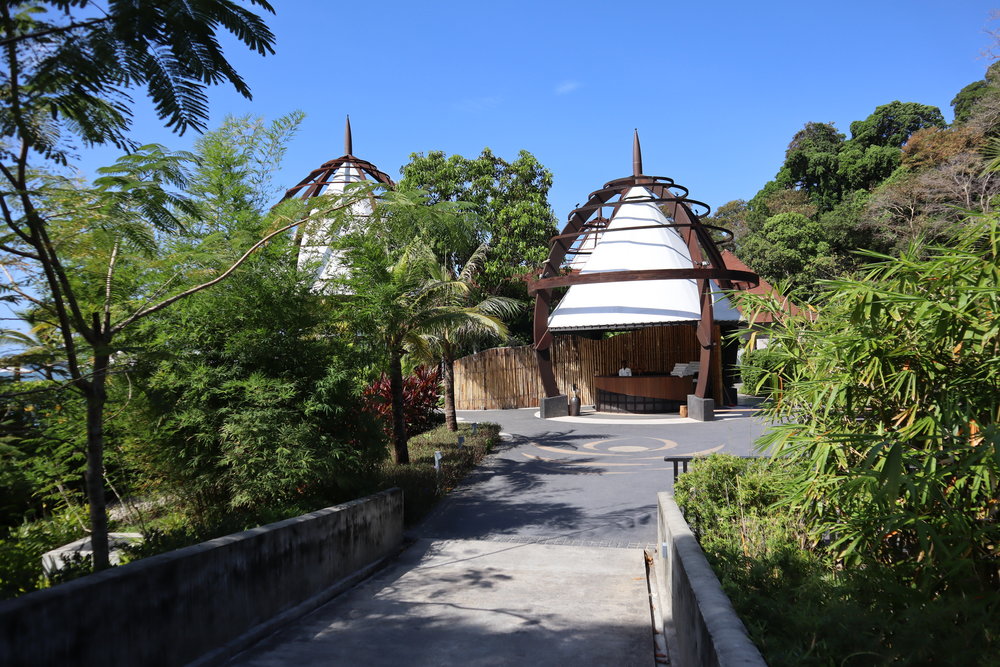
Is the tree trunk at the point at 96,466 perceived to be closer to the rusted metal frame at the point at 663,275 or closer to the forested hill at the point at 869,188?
the rusted metal frame at the point at 663,275

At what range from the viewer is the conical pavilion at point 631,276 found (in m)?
19.4

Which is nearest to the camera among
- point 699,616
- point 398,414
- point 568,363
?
point 699,616

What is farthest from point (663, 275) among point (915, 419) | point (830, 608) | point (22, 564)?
point (22, 564)

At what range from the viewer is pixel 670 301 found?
20.4 m

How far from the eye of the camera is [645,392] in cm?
2206

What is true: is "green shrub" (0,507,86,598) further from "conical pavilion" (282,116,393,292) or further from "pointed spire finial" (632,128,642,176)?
"pointed spire finial" (632,128,642,176)

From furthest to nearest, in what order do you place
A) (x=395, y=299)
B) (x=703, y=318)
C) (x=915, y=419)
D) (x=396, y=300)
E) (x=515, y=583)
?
(x=703, y=318) → (x=396, y=300) → (x=395, y=299) → (x=515, y=583) → (x=915, y=419)

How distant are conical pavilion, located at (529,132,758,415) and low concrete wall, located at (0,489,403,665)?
1390 cm

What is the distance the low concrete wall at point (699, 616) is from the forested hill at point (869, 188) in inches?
623

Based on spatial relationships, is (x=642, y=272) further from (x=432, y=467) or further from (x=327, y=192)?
(x=327, y=192)

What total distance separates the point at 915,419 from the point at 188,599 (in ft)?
15.3

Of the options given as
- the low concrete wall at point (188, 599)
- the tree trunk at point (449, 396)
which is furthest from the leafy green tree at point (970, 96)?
the low concrete wall at point (188, 599)

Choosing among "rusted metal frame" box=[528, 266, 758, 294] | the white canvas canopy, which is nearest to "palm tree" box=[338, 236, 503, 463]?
"rusted metal frame" box=[528, 266, 758, 294]

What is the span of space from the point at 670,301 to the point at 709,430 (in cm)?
468
